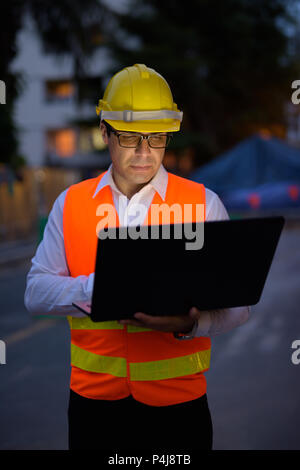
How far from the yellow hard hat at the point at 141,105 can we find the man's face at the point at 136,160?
65mm

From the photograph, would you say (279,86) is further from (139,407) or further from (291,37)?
(139,407)

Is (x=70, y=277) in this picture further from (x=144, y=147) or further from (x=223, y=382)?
(x=223, y=382)

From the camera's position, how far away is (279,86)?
33719mm

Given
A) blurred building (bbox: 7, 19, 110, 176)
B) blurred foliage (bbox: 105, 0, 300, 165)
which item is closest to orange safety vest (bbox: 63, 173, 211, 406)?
blurred foliage (bbox: 105, 0, 300, 165)

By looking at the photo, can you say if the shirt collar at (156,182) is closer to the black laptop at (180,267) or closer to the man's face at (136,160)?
the man's face at (136,160)

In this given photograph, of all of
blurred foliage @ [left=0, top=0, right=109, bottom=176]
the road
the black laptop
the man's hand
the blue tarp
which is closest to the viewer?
the black laptop

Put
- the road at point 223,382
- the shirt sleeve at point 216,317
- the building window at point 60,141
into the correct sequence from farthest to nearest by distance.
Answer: the building window at point 60,141 → the road at point 223,382 → the shirt sleeve at point 216,317

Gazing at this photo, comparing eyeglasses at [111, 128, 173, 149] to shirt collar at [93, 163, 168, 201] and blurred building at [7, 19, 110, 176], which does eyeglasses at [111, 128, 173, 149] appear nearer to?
shirt collar at [93, 163, 168, 201]

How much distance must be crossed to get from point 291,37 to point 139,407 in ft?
109

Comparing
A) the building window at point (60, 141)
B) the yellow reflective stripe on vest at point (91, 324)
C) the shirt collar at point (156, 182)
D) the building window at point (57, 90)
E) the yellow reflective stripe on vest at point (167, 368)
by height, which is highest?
the building window at point (57, 90)

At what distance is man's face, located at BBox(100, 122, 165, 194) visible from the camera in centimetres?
224

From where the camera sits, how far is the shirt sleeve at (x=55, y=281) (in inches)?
85.8

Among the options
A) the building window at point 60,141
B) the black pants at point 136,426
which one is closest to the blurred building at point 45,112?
the building window at point 60,141

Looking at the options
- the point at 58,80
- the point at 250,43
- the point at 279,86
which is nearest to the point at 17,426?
the point at 250,43
